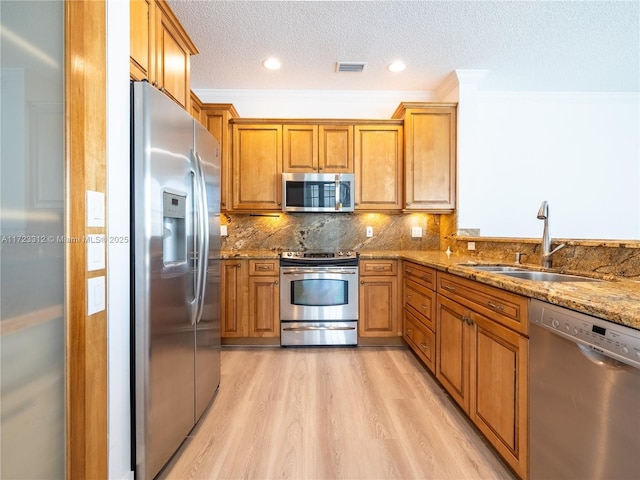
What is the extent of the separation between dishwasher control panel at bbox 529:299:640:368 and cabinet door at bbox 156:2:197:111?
2181mm

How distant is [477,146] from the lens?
302cm

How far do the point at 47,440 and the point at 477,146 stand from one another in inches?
146

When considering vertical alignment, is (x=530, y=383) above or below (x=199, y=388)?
above

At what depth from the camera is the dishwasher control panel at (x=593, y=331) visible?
75 cm

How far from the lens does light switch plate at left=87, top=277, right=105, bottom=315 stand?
944mm

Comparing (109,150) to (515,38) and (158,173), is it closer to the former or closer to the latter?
(158,173)

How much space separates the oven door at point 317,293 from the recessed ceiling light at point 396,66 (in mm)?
2007

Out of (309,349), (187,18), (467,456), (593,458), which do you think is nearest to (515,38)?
(187,18)

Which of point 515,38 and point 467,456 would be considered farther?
point 515,38

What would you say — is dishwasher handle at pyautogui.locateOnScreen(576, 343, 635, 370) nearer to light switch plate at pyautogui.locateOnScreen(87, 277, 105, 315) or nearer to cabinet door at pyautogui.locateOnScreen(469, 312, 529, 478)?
cabinet door at pyautogui.locateOnScreen(469, 312, 529, 478)

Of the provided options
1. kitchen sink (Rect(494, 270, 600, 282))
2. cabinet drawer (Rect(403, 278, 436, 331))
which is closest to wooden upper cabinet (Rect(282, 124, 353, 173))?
cabinet drawer (Rect(403, 278, 436, 331))

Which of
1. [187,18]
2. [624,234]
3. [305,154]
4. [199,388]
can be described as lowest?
[199,388]

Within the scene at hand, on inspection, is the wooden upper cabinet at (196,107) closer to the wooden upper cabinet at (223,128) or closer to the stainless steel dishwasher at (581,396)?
the wooden upper cabinet at (223,128)

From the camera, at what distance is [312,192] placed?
2.97m
